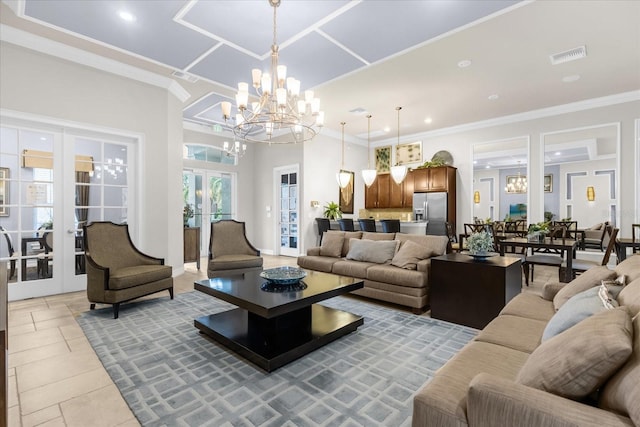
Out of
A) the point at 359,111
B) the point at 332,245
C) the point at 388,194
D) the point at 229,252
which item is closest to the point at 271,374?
the point at 332,245

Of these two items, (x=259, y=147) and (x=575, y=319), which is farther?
(x=259, y=147)

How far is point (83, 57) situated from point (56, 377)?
3950 millimetres

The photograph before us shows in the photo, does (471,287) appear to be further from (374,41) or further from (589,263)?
(374,41)

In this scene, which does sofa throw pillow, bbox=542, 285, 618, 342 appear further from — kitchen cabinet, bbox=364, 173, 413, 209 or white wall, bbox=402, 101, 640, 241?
kitchen cabinet, bbox=364, 173, 413, 209

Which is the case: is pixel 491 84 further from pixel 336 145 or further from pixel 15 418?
pixel 15 418

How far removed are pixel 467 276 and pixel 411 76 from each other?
3.15m

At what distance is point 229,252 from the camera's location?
4.89 meters

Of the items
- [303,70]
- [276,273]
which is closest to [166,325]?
[276,273]

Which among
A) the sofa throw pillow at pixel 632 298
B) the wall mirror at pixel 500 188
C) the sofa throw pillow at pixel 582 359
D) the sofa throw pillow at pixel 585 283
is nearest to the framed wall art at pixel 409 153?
the wall mirror at pixel 500 188

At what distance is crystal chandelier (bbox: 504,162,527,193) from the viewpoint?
938 cm

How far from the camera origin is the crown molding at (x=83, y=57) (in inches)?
140

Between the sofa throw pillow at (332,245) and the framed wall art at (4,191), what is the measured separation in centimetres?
410

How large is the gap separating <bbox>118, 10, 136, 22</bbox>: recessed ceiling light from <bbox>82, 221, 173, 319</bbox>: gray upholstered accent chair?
2.35m

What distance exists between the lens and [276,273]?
9.53ft
